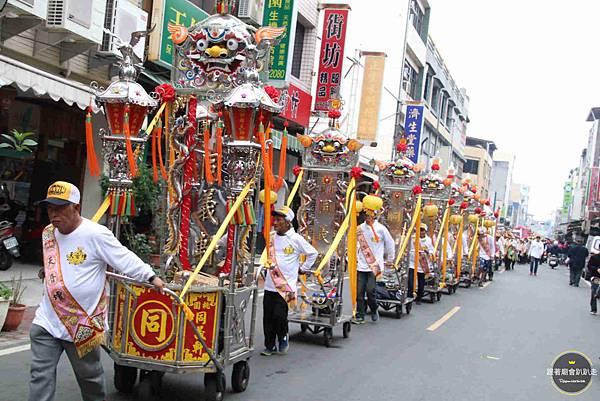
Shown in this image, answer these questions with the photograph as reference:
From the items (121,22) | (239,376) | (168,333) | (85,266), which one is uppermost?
(121,22)

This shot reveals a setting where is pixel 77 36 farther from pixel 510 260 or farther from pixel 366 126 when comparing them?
pixel 510 260

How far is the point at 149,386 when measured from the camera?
595 centimetres

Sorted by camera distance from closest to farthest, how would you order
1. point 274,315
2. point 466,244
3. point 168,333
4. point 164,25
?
point 168,333, point 274,315, point 164,25, point 466,244

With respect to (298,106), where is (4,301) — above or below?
below

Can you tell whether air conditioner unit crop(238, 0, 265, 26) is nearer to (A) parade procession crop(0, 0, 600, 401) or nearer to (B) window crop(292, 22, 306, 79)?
(A) parade procession crop(0, 0, 600, 401)

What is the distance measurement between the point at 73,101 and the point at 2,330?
4.19 m

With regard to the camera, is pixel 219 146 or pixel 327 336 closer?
pixel 219 146

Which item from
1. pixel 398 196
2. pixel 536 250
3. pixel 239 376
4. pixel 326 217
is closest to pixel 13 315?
pixel 239 376

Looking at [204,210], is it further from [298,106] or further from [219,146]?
[298,106]

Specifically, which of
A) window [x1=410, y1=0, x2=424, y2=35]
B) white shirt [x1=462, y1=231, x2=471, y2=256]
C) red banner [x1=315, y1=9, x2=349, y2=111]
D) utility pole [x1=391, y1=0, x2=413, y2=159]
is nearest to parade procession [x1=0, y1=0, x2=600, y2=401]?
white shirt [x1=462, y1=231, x2=471, y2=256]

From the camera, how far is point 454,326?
1197cm

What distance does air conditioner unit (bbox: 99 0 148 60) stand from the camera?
12477mm

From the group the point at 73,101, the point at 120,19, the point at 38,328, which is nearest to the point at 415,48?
the point at 120,19

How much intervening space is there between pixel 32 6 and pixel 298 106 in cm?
1033
